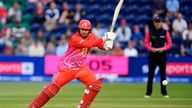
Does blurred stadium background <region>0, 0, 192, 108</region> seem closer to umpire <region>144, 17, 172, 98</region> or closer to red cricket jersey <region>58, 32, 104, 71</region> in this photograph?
umpire <region>144, 17, 172, 98</region>

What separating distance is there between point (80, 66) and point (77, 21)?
14.8 metres

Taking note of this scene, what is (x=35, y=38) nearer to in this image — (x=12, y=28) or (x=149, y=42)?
(x=12, y=28)

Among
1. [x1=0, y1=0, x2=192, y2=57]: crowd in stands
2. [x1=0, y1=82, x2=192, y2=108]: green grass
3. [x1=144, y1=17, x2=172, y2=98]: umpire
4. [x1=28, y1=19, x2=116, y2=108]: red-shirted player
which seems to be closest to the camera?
[x1=28, y1=19, x2=116, y2=108]: red-shirted player

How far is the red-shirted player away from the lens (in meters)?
12.7

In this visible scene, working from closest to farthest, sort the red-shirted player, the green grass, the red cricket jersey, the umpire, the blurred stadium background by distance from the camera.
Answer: the red-shirted player < the red cricket jersey < the green grass < the umpire < the blurred stadium background

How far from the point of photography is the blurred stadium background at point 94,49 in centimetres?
2452

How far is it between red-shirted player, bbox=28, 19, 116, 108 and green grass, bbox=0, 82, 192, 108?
2.02 m

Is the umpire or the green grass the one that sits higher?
the umpire

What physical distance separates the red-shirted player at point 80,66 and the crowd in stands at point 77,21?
Result: 12.2 m

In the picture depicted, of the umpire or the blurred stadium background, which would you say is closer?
the umpire

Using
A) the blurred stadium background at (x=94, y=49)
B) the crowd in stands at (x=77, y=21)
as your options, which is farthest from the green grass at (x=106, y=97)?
the crowd in stands at (x=77, y=21)

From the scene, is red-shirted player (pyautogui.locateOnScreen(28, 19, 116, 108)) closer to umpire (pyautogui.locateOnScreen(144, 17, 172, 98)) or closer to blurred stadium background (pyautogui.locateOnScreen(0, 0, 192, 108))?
umpire (pyautogui.locateOnScreen(144, 17, 172, 98))

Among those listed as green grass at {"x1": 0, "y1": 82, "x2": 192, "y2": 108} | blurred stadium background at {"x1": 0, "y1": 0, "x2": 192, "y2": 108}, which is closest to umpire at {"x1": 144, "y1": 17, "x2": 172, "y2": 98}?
green grass at {"x1": 0, "y1": 82, "x2": 192, "y2": 108}

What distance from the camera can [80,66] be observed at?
42.7 ft
